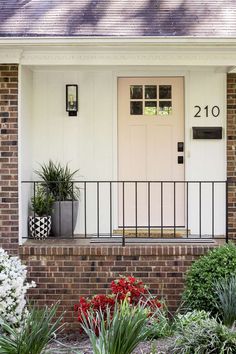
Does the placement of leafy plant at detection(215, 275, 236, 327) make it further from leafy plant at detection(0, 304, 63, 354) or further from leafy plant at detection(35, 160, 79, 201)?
leafy plant at detection(35, 160, 79, 201)

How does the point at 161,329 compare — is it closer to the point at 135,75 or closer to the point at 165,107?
the point at 165,107

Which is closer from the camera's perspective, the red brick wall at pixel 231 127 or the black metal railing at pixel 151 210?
the red brick wall at pixel 231 127

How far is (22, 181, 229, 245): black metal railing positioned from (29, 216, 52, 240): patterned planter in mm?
456

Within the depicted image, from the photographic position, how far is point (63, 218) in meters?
7.84

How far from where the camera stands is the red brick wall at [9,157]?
7.20 metres

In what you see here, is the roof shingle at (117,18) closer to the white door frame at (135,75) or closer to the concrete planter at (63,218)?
the white door frame at (135,75)

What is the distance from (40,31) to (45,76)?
1221 mm

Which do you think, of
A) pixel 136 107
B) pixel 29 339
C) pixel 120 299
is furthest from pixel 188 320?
pixel 136 107

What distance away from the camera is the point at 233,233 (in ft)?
25.5

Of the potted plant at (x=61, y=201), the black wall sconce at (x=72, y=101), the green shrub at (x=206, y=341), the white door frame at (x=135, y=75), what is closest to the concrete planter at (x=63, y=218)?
the potted plant at (x=61, y=201)

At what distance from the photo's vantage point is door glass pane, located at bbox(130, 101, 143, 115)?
8227mm

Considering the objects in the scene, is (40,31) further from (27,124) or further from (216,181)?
(216,181)

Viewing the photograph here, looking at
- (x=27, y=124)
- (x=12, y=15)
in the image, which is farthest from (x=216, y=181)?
(x=12, y=15)

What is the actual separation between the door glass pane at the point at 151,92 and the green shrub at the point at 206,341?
4.07 m
